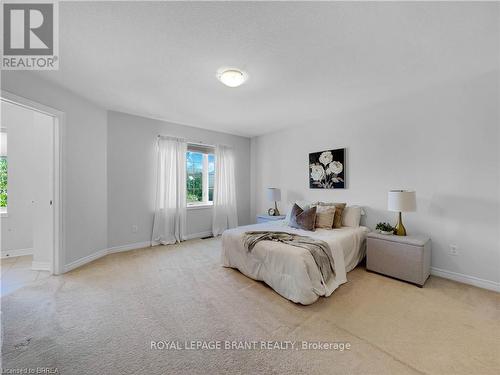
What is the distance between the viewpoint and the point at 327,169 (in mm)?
3865

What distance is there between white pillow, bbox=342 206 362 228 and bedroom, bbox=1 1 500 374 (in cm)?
3

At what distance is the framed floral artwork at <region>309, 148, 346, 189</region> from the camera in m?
3.68

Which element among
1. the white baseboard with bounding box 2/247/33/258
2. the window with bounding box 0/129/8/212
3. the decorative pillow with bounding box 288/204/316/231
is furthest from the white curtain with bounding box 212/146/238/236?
the window with bounding box 0/129/8/212

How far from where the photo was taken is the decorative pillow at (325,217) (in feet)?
10.5

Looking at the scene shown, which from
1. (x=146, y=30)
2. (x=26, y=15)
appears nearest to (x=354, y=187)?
(x=146, y=30)

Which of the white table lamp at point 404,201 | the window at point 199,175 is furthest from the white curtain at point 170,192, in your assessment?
the white table lamp at point 404,201

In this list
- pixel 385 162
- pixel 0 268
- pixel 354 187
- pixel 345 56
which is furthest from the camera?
pixel 354 187

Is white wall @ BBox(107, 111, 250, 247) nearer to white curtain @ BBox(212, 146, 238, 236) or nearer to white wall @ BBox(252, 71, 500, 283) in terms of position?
white curtain @ BBox(212, 146, 238, 236)

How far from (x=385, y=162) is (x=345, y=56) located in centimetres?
187

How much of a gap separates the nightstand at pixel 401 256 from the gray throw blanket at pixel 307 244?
0.82m

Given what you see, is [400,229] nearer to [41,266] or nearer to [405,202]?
[405,202]

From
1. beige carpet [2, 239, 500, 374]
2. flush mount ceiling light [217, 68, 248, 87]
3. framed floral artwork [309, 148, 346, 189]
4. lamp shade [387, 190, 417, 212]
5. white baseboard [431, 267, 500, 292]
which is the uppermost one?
flush mount ceiling light [217, 68, 248, 87]

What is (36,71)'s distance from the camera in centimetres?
231

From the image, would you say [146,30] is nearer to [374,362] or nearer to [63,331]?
[63,331]
